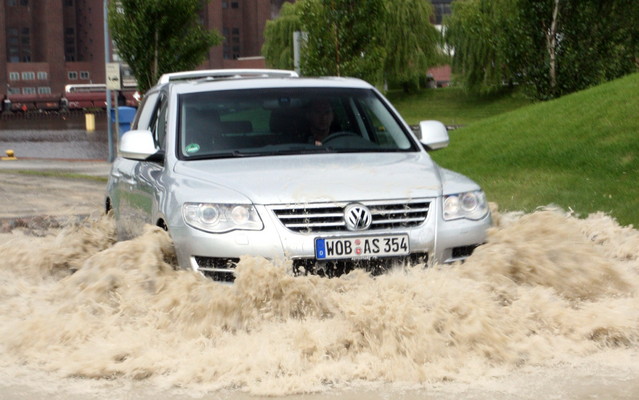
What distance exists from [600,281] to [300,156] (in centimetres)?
208

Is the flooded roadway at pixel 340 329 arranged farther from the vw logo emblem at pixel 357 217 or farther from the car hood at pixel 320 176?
the car hood at pixel 320 176

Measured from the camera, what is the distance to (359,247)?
6242 mm

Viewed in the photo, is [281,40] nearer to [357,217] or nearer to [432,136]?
[432,136]

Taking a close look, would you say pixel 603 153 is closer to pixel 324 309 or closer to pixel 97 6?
pixel 324 309

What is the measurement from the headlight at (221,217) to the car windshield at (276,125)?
0.93 m

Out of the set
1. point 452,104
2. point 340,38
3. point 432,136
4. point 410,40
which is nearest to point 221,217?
point 432,136

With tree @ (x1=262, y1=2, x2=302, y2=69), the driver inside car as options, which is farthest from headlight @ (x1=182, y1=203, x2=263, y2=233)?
tree @ (x1=262, y1=2, x2=302, y2=69)

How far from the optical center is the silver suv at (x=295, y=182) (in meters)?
6.27

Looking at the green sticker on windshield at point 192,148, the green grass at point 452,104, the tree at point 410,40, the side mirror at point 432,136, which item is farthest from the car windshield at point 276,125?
the tree at point 410,40

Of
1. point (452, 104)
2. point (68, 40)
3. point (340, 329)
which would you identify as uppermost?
point (340, 329)

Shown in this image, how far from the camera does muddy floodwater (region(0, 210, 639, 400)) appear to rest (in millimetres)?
5281

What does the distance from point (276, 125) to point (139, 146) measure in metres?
0.96

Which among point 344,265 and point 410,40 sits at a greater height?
point 344,265

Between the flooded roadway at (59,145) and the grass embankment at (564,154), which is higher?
the grass embankment at (564,154)
